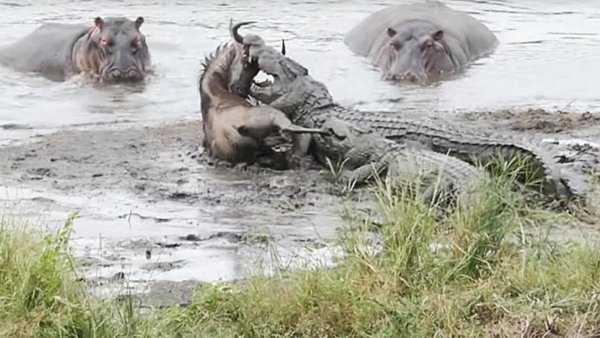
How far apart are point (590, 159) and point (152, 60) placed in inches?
284

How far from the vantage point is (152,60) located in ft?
43.8

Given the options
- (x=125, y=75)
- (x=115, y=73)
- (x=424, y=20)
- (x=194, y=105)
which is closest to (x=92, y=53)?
(x=115, y=73)

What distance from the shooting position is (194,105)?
1054 cm

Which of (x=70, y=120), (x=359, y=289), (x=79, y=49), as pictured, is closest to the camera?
(x=359, y=289)

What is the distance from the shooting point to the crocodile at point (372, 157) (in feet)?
20.0

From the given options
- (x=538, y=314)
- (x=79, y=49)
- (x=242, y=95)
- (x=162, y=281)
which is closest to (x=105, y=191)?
(x=242, y=95)

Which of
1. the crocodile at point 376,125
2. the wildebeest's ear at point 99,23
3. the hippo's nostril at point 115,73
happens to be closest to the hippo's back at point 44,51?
the wildebeest's ear at point 99,23

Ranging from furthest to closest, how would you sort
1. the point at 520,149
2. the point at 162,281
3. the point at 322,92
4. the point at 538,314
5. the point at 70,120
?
the point at 70,120 → the point at 322,92 → the point at 520,149 → the point at 162,281 → the point at 538,314

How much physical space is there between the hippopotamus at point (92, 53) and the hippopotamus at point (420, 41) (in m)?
2.49

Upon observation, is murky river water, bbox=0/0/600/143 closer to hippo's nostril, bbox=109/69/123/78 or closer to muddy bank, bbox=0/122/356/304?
hippo's nostril, bbox=109/69/123/78

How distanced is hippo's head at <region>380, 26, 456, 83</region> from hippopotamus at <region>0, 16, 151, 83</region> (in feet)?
8.14

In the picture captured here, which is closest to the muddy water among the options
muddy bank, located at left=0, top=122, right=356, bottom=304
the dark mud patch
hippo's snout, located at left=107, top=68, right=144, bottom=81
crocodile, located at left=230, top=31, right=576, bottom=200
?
muddy bank, located at left=0, top=122, right=356, bottom=304

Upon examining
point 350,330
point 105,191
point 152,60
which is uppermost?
point 350,330

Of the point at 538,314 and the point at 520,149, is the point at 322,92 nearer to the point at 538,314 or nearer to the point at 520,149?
the point at 520,149
